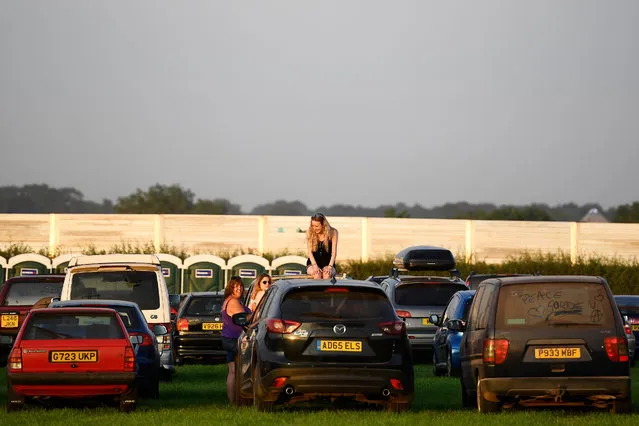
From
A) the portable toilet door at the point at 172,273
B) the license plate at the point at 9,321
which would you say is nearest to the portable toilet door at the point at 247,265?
the portable toilet door at the point at 172,273

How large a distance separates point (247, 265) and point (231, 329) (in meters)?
35.0

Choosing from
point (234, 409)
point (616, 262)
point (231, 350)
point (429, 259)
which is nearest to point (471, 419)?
point (234, 409)

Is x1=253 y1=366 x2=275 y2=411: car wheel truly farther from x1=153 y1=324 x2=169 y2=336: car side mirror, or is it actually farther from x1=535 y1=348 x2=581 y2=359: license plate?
x1=153 y1=324 x2=169 y2=336: car side mirror

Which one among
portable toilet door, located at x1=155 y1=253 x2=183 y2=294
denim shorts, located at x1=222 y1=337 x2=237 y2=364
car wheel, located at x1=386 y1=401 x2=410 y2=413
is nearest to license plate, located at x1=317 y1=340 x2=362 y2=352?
car wheel, located at x1=386 y1=401 x2=410 y2=413

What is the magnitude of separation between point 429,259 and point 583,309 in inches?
907

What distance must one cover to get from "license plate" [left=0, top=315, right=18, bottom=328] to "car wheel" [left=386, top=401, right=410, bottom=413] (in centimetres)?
1380

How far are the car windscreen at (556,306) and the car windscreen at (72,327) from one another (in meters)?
4.74

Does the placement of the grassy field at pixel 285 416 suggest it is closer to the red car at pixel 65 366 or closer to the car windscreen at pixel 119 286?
the red car at pixel 65 366

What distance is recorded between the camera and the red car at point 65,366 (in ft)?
52.6

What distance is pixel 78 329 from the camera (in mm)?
16672

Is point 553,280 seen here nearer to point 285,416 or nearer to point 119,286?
point 285,416

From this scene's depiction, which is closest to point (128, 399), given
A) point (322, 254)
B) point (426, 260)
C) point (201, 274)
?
point (322, 254)

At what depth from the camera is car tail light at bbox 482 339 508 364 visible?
49.4ft

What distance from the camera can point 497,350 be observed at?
15.1m
